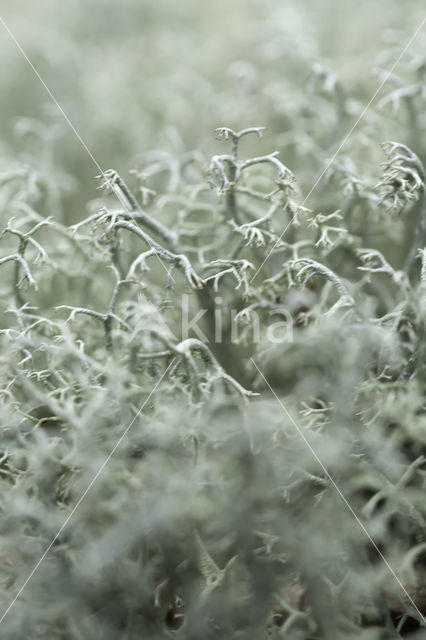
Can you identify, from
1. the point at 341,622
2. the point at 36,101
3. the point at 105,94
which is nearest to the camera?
the point at 341,622

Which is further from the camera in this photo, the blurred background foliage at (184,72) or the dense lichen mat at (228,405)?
the blurred background foliage at (184,72)

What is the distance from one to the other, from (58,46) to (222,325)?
104cm

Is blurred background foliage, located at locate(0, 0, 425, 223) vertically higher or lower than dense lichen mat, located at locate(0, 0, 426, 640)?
higher

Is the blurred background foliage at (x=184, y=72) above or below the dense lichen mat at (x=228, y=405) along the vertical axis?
above

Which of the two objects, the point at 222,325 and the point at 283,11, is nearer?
the point at 222,325

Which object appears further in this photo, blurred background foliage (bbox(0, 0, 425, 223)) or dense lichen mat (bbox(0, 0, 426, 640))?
blurred background foliage (bbox(0, 0, 425, 223))

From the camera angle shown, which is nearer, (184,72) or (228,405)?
(228,405)

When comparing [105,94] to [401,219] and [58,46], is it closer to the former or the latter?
[58,46]

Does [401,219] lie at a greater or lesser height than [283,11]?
lesser

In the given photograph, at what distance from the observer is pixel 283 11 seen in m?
1.51

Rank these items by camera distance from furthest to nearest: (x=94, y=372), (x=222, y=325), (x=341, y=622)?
(x=222, y=325)
(x=94, y=372)
(x=341, y=622)

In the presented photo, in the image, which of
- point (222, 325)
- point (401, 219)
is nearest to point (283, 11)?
point (401, 219)

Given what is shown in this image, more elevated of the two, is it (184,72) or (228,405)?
(184,72)

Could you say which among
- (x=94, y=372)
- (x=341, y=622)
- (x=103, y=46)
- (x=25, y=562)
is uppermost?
(x=103, y=46)
